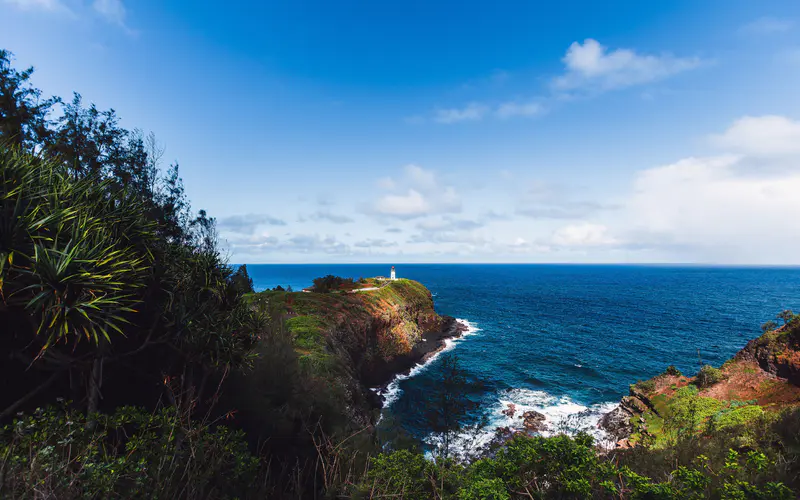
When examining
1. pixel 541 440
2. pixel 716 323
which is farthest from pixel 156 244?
pixel 716 323

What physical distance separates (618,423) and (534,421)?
7136mm

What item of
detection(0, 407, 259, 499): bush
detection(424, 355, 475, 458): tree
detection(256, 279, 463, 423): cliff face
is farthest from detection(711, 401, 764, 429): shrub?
detection(0, 407, 259, 499): bush

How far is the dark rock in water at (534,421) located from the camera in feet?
90.3

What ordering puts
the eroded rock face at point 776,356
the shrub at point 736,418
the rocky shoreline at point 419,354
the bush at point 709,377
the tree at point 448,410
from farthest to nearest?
the rocky shoreline at point 419,354 → the tree at point 448,410 → the bush at point 709,377 → the eroded rock face at point 776,356 → the shrub at point 736,418

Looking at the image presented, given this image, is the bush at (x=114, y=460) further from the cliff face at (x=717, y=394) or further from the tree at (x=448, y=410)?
the cliff face at (x=717, y=394)

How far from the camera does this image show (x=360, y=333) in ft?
125

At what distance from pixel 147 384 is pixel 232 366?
3.24 meters

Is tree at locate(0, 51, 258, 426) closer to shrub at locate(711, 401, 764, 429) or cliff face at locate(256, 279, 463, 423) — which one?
cliff face at locate(256, 279, 463, 423)

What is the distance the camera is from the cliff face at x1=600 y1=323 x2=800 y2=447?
19.3 meters

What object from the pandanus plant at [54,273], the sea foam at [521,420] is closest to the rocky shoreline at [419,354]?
the sea foam at [521,420]

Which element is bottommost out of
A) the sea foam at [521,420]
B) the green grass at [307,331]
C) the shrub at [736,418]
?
the sea foam at [521,420]

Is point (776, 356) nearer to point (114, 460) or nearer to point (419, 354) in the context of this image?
point (419, 354)

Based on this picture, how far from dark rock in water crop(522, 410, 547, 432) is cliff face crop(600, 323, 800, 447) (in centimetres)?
514

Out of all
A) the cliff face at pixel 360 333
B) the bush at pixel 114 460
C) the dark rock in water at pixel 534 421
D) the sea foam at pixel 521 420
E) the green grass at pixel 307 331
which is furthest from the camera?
the dark rock in water at pixel 534 421
